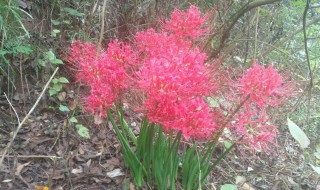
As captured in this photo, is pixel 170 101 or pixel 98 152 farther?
pixel 98 152

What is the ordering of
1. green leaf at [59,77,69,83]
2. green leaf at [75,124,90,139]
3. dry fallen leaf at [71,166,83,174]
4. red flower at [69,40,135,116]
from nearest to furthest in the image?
red flower at [69,40,135,116]
dry fallen leaf at [71,166,83,174]
green leaf at [75,124,90,139]
green leaf at [59,77,69,83]

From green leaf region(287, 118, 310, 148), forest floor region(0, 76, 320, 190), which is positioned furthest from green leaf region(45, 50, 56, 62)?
green leaf region(287, 118, 310, 148)

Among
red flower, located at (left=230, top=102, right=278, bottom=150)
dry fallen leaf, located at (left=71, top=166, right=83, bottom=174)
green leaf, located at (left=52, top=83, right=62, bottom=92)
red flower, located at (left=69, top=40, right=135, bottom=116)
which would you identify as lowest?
dry fallen leaf, located at (left=71, top=166, right=83, bottom=174)

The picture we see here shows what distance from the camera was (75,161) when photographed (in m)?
2.30

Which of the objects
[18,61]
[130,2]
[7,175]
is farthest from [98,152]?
[130,2]

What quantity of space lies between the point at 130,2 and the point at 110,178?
182cm

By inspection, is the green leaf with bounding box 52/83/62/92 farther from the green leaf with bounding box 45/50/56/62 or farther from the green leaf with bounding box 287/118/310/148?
the green leaf with bounding box 287/118/310/148

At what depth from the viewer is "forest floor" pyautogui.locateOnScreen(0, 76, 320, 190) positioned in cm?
210

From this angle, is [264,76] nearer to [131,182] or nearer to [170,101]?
[170,101]

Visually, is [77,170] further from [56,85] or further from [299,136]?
[299,136]

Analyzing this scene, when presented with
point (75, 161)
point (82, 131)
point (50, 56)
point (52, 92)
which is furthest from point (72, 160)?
point (50, 56)

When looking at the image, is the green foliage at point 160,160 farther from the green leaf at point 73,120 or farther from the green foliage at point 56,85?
the green foliage at point 56,85

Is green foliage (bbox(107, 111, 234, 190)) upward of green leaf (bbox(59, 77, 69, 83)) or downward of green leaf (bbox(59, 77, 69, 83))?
downward

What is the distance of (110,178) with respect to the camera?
7.24ft
